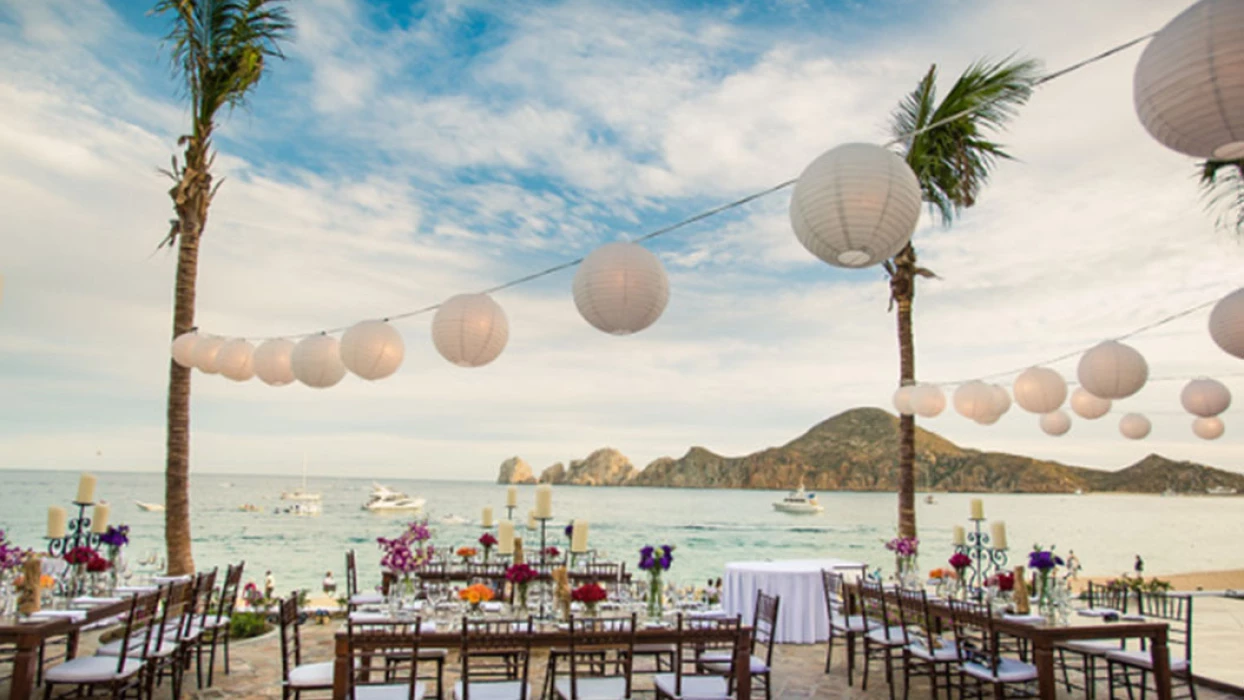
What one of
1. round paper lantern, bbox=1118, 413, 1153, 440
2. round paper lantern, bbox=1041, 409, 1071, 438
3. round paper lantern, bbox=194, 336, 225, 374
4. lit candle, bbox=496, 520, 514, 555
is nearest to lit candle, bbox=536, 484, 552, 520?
lit candle, bbox=496, 520, 514, 555

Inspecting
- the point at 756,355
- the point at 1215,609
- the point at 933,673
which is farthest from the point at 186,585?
the point at 756,355

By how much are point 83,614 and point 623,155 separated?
975 cm

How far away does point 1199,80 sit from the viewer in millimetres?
2377

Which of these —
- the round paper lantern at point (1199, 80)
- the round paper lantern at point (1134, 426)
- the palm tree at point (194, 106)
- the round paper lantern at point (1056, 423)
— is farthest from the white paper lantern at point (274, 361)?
the round paper lantern at point (1134, 426)

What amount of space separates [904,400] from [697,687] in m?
4.94

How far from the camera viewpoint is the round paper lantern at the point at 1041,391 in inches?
295

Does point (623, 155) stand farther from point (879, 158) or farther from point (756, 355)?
point (756, 355)

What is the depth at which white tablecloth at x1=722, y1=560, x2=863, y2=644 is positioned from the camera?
26.6ft

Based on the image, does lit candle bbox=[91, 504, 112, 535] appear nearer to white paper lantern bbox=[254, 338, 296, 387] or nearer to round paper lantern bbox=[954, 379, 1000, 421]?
white paper lantern bbox=[254, 338, 296, 387]

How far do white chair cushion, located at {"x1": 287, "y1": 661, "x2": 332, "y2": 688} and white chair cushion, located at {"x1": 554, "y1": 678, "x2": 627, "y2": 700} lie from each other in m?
1.38

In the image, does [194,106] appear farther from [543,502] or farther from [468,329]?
[543,502]

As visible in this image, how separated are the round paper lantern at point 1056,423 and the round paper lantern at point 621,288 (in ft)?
25.2

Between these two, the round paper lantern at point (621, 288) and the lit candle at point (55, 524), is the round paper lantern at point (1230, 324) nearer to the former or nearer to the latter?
the round paper lantern at point (621, 288)

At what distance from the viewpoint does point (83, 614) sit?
16.4ft
